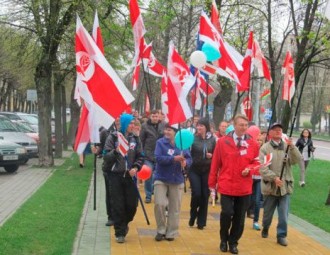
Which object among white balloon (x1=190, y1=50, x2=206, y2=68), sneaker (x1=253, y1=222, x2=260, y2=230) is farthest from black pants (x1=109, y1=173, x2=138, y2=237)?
white balloon (x1=190, y1=50, x2=206, y2=68)

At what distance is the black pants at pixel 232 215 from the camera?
7172 millimetres

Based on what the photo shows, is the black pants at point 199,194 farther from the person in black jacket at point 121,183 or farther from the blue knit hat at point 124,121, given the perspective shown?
the blue knit hat at point 124,121

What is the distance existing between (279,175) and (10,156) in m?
10.7

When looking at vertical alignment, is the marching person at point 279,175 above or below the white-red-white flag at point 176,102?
below

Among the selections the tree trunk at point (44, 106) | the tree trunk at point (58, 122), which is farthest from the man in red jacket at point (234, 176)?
the tree trunk at point (58, 122)

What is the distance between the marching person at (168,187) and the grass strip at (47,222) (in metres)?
1.26

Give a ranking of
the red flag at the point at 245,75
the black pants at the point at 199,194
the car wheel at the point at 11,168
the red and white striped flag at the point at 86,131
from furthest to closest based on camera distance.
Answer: the car wheel at the point at 11,168 → the red flag at the point at 245,75 → the black pants at the point at 199,194 → the red and white striped flag at the point at 86,131

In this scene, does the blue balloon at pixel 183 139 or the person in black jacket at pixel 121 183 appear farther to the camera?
the blue balloon at pixel 183 139

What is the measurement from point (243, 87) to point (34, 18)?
9171 millimetres

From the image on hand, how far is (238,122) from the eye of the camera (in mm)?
7207

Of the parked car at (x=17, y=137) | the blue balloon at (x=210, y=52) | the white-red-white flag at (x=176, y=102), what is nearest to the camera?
the white-red-white flag at (x=176, y=102)

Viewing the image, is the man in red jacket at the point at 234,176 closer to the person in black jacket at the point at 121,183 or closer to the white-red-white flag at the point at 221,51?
the person in black jacket at the point at 121,183

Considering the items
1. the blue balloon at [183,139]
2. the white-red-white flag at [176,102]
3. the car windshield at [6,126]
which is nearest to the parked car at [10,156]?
the car windshield at [6,126]

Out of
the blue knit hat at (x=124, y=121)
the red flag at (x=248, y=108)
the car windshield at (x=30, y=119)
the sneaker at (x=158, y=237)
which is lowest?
the sneaker at (x=158, y=237)
